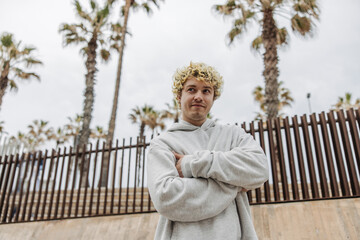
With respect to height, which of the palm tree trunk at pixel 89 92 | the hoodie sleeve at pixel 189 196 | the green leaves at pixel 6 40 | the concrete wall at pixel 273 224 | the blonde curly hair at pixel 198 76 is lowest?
the concrete wall at pixel 273 224

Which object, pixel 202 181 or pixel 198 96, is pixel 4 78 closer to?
pixel 198 96

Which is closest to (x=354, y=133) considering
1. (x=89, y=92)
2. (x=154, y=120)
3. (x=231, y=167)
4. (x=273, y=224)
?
(x=273, y=224)

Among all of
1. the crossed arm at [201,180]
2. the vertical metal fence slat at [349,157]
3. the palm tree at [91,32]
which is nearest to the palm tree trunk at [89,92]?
the palm tree at [91,32]

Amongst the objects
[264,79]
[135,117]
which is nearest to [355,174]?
[264,79]

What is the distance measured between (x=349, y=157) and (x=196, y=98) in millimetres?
3866

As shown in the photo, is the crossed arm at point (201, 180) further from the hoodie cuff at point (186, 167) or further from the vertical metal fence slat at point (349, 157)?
the vertical metal fence slat at point (349, 157)

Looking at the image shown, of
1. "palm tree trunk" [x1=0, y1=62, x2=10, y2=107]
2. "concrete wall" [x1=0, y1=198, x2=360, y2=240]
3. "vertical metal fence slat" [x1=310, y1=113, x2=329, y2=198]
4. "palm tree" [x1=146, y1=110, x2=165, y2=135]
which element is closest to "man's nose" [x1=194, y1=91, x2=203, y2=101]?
"concrete wall" [x1=0, y1=198, x2=360, y2=240]

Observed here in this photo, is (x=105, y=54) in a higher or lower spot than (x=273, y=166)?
higher

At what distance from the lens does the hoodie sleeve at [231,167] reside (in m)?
1.34

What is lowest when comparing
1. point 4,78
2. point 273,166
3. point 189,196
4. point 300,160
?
point 189,196

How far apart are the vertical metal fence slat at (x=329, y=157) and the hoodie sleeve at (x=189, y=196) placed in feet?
11.8

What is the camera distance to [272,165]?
4688mm

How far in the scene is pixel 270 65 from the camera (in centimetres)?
1057

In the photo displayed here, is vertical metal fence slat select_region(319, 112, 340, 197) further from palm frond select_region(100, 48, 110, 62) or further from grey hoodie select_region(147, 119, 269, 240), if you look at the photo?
palm frond select_region(100, 48, 110, 62)
